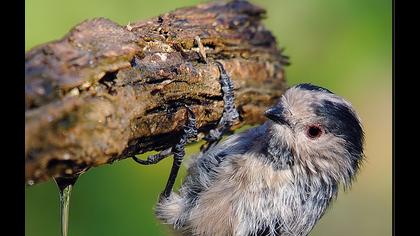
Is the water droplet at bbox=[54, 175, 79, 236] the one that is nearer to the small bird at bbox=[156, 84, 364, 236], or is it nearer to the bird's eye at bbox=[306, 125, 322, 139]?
the small bird at bbox=[156, 84, 364, 236]

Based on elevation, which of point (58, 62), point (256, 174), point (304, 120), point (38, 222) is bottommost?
point (38, 222)

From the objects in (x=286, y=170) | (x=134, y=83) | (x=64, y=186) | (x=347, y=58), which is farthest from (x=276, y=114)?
(x=347, y=58)

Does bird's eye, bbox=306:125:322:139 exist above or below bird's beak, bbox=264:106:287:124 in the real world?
below

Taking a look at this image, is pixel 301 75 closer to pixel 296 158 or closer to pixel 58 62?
pixel 296 158

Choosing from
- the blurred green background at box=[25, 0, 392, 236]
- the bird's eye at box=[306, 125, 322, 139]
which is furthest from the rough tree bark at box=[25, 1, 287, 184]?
the blurred green background at box=[25, 0, 392, 236]

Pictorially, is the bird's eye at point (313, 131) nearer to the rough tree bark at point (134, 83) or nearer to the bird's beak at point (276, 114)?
the bird's beak at point (276, 114)

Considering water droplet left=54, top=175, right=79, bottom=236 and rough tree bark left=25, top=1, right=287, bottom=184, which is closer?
rough tree bark left=25, top=1, right=287, bottom=184

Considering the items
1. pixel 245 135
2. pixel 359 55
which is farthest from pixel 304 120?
pixel 359 55

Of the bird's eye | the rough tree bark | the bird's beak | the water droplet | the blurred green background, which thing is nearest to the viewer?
the rough tree bark
